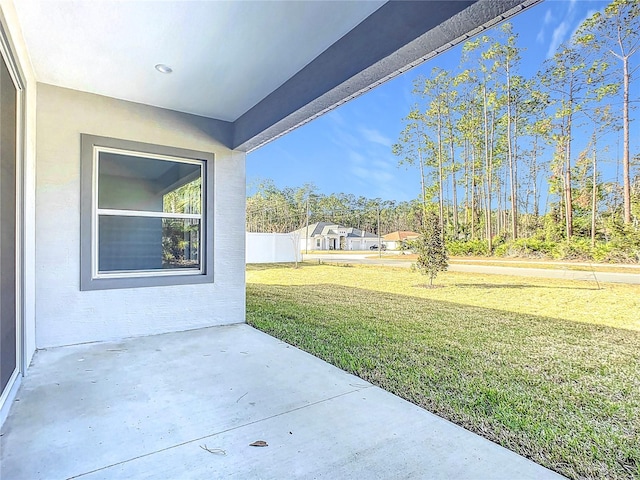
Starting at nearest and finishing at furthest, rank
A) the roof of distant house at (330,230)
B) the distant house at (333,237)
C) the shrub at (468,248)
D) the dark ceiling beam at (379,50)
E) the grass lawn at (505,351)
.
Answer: the dark ceiling beam at (379,50) → the grass lawn at (505,351) → the shrub at (468,248) → the distant house at (333,237) → the roof of distant house at (330,230)

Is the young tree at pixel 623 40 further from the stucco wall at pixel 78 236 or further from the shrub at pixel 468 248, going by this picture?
the stucco wall at pixel 78 236

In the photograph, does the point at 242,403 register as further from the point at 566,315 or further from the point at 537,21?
the point at 537,21

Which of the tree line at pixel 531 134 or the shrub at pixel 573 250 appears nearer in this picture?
the tree line at pixel 531 134

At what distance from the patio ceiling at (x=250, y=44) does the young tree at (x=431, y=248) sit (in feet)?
13.0

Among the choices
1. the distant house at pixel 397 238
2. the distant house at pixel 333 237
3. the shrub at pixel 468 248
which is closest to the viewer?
the shrub at pixel 468 248

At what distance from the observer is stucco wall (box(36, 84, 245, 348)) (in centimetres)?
343

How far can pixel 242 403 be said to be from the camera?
7.45ft

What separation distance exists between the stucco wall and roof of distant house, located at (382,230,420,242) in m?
4.04

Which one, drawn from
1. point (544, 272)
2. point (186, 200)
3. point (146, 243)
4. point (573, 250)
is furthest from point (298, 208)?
point (573, 250)

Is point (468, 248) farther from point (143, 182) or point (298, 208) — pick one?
point (298, 208)

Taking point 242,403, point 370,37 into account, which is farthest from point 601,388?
point 370,37

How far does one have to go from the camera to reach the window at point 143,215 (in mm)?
3697

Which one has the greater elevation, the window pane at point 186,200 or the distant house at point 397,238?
the window pane at point 186,200

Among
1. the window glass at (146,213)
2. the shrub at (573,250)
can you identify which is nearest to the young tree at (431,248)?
the shrub at (573,250)
